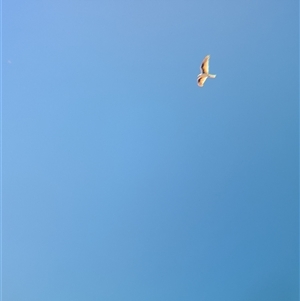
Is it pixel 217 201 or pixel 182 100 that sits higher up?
pixel 182 100

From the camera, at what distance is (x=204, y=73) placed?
75 centimetres

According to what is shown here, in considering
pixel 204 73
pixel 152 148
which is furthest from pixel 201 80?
pixel 152 148

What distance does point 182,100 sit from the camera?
0.75 meters

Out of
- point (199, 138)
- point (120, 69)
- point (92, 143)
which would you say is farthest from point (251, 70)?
point (92, 143)

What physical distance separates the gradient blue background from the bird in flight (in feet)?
0.04

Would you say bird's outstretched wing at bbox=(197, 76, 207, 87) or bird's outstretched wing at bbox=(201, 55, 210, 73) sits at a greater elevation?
bird's outstretched wing at bbox=(201, 55, 210, 73)

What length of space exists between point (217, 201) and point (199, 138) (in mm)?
158

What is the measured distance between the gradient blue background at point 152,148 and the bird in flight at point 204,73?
0.01 meters

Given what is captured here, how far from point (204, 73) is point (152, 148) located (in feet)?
0.71

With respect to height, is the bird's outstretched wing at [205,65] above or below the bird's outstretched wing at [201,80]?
above

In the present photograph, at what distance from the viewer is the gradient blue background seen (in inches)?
29.5

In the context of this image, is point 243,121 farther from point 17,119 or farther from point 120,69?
point 17,119

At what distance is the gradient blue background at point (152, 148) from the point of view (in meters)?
0.75

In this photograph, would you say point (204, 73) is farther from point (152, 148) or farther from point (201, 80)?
point (152, 148)
